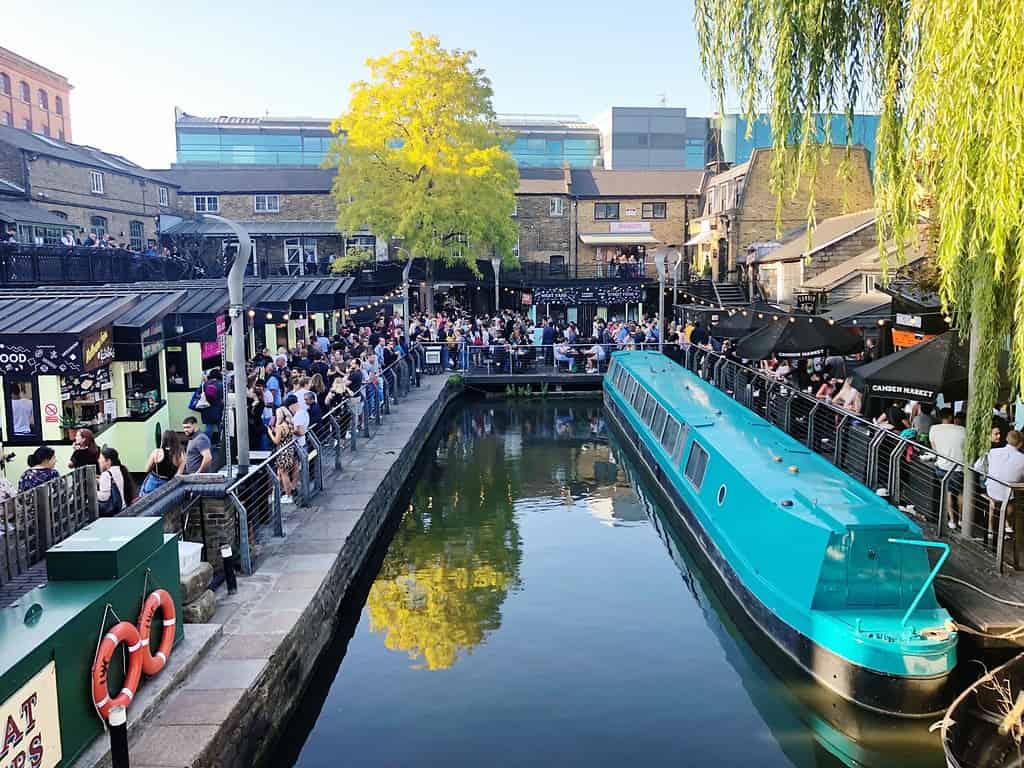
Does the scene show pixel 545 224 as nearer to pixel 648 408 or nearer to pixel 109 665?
pixel 648 408

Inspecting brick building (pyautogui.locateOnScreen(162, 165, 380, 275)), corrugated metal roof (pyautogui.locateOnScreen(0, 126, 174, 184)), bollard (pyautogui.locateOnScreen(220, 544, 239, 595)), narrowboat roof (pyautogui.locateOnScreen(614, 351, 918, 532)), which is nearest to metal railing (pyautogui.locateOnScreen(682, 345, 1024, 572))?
narrowboat roof (pyautogui.locateOnScreen(614, 351, 918, 532))

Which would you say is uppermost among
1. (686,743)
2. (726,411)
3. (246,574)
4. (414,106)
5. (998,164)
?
(414,106)

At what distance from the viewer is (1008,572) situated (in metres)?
9.41

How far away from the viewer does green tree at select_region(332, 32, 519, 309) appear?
34.5 metres

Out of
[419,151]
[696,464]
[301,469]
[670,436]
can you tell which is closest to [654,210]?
[419,151]

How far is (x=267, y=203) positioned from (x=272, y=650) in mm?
43614

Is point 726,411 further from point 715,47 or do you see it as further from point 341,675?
point 341,675

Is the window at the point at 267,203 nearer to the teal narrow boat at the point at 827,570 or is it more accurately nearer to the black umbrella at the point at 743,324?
the black umbrella at the point at 743,324

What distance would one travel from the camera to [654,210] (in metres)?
51.7

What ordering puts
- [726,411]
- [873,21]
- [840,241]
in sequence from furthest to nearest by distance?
[840,241] → [726,411] → [873,21]

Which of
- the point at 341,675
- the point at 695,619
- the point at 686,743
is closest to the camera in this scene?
the point at 686,743

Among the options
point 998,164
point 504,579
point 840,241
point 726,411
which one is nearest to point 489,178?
point 840,241

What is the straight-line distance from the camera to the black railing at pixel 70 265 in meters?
21.9

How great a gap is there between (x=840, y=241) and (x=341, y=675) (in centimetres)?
2753
